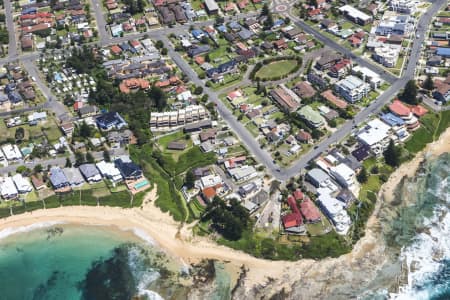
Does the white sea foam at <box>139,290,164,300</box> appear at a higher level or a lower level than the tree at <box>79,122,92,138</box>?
Answer: lower

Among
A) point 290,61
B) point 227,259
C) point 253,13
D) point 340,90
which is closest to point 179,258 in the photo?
point 227,259

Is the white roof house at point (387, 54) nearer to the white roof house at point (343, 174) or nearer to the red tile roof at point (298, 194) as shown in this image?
the white roof house at point (343, 174)

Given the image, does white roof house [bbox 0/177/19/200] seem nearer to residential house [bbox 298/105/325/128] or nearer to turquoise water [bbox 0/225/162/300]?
turquoise water [bbox 0/225/162/300]

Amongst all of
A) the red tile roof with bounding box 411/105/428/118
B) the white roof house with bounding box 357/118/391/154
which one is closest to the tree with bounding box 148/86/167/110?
the white roof house with bounding box 357/118/391/154

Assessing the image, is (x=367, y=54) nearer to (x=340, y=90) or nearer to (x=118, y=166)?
(x=340, y=90)

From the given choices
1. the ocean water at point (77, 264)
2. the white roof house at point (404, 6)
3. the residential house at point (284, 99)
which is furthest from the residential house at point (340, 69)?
the ocean water at point (77, 264)

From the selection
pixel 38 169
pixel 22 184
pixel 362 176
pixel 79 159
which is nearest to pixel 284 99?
pixel 362 176
